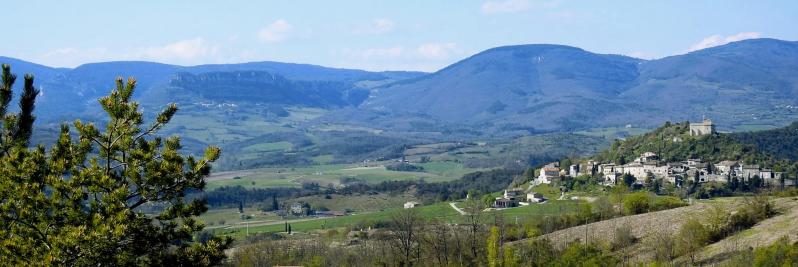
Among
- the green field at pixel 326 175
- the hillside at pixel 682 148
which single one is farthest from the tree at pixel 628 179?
the green field at pixel 326 175

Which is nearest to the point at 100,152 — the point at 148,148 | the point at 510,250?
the point at 148,148

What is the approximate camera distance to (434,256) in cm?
4694

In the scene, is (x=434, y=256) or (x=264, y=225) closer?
(x=434, y=256)

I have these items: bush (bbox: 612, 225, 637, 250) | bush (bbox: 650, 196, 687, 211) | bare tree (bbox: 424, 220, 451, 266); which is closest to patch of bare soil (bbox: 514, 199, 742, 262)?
bush (bbox: 612, 225, 637, 250)

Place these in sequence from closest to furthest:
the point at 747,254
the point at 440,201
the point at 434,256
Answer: the point at 747,254, the point at 434,256, the point at 440,201

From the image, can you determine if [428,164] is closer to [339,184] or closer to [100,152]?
[339,184]

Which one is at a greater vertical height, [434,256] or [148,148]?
[148,148]

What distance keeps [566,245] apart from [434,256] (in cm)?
745

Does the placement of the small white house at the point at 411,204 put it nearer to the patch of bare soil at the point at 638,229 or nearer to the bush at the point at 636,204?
the bush at the point at 636,204

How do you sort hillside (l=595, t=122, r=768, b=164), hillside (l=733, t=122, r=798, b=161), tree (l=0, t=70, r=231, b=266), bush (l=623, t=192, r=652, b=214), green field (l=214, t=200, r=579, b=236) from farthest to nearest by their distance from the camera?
hillside (l=733, t=122, r=798, b=161)
hillside (l=595, t=122, r=768, b=164)
green field (l=214, t=200, r=579, b=236)
bush (l=623, t=192, r=652, b=214)
tree (l=0, t=70, r=231, b=266)

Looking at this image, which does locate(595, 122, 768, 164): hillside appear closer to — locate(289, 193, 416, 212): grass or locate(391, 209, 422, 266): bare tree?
locate(289, 193, 416, 212): grass

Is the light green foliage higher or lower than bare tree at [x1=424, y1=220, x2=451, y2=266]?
higher

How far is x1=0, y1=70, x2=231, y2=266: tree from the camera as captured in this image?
46.9 feet

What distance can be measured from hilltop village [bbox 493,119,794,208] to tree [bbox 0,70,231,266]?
67.0 metres
